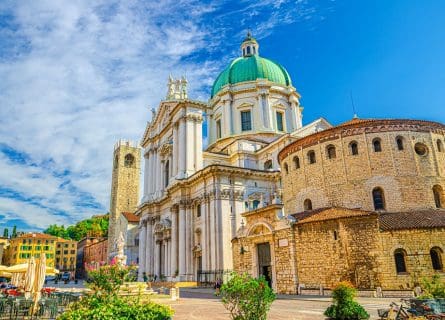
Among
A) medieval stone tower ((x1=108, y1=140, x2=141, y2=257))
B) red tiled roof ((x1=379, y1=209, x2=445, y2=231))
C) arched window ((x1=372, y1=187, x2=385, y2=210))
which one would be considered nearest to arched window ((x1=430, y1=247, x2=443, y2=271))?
red tiled roof ((x1=379, y1=209, x2=445, y2=231))

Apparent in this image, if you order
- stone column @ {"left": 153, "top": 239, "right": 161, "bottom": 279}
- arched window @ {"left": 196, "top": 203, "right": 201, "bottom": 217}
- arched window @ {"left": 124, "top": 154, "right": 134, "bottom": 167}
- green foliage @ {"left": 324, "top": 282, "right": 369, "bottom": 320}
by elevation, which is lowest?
green foliage @ {"left": 324, "top": 282, "right": 369, "bottom": 320}

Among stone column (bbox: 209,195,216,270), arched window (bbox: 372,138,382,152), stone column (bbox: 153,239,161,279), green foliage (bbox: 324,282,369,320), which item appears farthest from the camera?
stone column (bbox: 153,239,161,279)

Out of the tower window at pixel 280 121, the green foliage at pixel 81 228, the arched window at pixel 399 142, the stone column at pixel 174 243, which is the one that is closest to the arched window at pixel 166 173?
the stone column at pixel 174 243

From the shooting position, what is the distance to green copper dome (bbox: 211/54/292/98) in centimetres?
4709

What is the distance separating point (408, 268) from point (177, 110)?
96.9ft

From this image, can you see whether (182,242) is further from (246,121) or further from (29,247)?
(29,247)

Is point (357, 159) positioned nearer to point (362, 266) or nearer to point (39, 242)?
point (362, 266)

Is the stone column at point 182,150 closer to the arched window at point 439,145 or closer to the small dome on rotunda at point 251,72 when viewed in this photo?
the small dome on rotunda at point 251,72

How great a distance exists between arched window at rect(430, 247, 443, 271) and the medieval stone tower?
5404 centimetres

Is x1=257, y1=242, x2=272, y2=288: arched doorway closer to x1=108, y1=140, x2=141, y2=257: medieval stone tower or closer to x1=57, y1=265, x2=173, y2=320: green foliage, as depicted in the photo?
x1=57, y1=265, x2=173, y2=320: green foliage

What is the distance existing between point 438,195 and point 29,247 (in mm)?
87570

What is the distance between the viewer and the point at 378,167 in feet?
74.6

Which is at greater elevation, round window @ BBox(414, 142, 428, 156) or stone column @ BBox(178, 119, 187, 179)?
stone column @ BBox(178, 119, 187, 179)

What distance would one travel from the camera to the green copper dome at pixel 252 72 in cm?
4709
